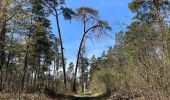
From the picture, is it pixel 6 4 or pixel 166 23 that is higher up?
pixel 6 4

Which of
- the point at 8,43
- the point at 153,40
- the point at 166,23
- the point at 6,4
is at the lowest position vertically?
the point at 153,40

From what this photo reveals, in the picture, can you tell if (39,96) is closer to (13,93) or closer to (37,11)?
(13,93)

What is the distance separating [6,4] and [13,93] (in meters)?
3.77

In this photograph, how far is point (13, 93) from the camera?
43.7 ft

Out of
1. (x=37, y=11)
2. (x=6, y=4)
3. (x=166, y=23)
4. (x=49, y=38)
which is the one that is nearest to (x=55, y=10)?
(x=37, y=11)

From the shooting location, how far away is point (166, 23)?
629 centimetres

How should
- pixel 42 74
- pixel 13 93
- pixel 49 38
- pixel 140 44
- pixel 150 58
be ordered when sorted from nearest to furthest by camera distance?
pixel 150 58 < pixel 140 44 < pixel 13 93 < pixel 49 38 < pixel 42 74

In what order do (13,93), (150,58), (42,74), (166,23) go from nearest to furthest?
(150,58)
(166,23)
(13,93)
(42,74)

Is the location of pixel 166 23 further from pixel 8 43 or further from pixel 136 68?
pixel 8 43

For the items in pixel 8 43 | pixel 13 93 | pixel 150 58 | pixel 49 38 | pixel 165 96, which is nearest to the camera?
pixel 165 96

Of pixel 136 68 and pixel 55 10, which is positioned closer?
pixel 136 68

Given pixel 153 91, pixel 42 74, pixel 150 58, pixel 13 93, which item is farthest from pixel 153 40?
pixel 42 74

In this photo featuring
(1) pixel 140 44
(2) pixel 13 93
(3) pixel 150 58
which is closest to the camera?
(3) pixel 150 58

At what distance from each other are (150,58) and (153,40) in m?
0.36
